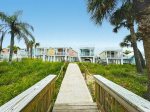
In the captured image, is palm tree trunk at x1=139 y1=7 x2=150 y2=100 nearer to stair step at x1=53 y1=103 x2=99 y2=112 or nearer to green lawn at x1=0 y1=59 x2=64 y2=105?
stair step at x1=53 y1=103 x2=99 y2=112

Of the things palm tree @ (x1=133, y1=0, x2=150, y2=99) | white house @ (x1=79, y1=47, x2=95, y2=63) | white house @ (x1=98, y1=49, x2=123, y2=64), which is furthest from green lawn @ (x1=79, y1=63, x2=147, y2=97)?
white house @ (x1=79, y1=47, x2=95, y2=63)

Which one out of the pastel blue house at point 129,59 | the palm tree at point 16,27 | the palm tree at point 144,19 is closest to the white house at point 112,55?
the pastel blue house at point 129,59

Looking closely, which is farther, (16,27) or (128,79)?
(16,27)

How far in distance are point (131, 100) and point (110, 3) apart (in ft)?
34.2

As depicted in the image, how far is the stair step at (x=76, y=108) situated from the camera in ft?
23.1

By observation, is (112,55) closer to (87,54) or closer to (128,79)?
(87,54)

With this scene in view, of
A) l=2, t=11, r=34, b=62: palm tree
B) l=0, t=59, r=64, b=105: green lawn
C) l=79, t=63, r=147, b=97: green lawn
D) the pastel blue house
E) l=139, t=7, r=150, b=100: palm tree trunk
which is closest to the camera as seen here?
l=139, t=7, r=150, b=100: palm tree trunk

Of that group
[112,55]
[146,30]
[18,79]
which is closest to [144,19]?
[146,30]

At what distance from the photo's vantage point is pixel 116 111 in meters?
4.50

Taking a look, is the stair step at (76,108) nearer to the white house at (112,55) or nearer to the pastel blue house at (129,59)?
the white house at (112,55)

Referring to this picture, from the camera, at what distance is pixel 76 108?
7.20 m

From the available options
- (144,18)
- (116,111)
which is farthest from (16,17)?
(116,111)

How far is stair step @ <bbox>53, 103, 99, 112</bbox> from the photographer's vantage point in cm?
704

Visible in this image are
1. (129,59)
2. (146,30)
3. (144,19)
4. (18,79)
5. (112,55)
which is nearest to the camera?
(144,19)
